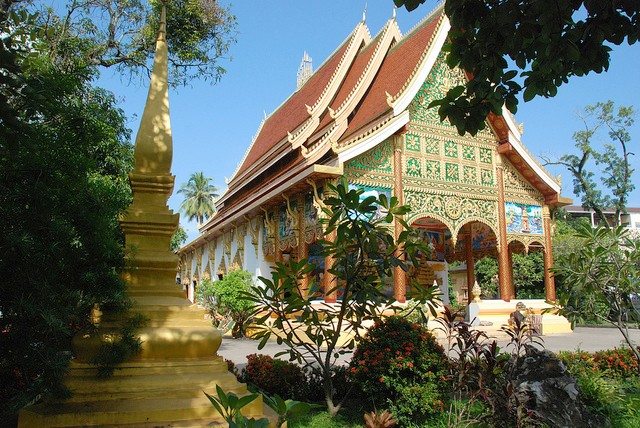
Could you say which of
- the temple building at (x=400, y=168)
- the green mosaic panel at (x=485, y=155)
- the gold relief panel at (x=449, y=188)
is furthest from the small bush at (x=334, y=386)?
the green mosaic panel at (x=485, y=155)

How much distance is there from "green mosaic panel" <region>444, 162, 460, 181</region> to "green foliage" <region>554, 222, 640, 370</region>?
776 cm

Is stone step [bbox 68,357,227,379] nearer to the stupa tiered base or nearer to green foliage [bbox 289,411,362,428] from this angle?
the stupa tiered base

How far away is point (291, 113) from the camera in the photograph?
19.2m

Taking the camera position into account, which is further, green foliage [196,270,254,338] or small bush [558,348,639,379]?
green foliage [196,270,254,338]

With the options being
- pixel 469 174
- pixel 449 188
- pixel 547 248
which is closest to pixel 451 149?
pixel 469 174

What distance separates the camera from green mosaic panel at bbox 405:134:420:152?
13445mm

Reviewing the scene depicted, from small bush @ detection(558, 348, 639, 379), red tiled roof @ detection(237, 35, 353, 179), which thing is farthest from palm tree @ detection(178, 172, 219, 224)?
small bush @ detection(558, 348, 639, 379)

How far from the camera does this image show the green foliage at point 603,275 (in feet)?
19.1

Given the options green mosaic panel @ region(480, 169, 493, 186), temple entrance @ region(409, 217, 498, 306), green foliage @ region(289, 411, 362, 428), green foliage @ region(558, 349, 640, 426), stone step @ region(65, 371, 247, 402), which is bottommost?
green foliage @ region(289, 411, 362, 428)

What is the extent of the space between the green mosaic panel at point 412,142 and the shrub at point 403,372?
9.05m

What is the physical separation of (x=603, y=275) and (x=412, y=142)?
8.11 m

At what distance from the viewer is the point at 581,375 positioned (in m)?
5.52

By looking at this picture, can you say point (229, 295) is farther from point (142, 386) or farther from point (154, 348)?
point (142, 386)

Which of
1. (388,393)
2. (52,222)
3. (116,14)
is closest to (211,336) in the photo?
(52,222)
